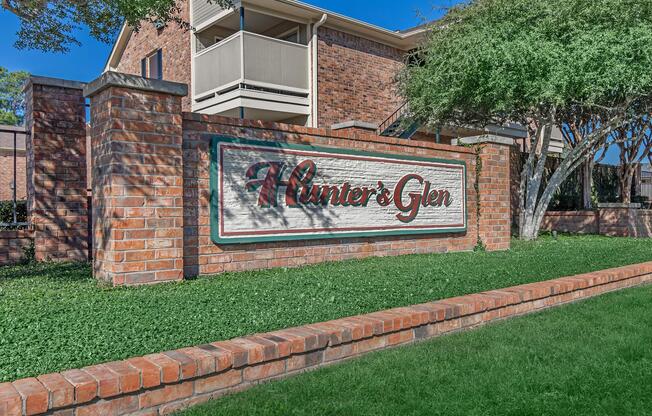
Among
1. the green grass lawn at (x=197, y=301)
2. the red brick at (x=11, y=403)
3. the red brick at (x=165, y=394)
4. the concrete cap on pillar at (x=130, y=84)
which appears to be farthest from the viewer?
the concrete cap on pillar at (x=130, y=84)

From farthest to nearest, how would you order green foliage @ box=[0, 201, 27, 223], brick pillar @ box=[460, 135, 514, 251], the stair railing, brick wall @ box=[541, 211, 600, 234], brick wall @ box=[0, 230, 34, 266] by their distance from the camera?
1. the stair railing
2. brick wall @ box=[541, 211, 600, 234]
3. brick pillar @ box=[460, 135, 514, 251]
4. green foliage @ box=[0, 201, 27, 223]
5. brick wall @ box=[0, 230, 34, 266]

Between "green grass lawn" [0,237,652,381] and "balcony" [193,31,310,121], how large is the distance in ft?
A: 27.7

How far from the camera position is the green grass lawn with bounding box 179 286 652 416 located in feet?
10.7

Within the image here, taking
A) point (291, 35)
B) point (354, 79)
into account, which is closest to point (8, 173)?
point (291, 35)

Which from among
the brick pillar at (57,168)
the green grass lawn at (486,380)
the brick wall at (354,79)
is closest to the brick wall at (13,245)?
the brick pillar at (57,168)

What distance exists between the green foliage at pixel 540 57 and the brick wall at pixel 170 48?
8.12 metres

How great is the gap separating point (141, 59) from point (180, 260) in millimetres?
16394

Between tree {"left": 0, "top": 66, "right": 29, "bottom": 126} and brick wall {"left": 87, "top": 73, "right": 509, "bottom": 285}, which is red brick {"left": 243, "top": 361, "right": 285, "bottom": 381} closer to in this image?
brick wall {"left": 87, "top": 73, "right": 509, "bottom": 285}

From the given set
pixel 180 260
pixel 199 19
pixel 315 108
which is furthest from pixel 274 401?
pixel 199 19

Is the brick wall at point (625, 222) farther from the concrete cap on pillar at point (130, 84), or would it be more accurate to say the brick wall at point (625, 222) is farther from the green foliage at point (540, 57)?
the concrete cap on pillar at point (130, 84)

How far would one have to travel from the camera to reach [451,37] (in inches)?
498

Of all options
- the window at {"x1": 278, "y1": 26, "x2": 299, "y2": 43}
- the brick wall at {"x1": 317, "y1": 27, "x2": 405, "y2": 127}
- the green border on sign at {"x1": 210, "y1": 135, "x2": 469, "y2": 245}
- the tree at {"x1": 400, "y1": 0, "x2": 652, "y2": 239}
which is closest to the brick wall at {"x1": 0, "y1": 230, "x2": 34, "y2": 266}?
the green border on sign at {"x1": 210, "y1": 135, "x2": 469, "y2": 245}

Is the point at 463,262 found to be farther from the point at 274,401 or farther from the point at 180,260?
the point at 274,401

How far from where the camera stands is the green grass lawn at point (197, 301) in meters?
3.55
